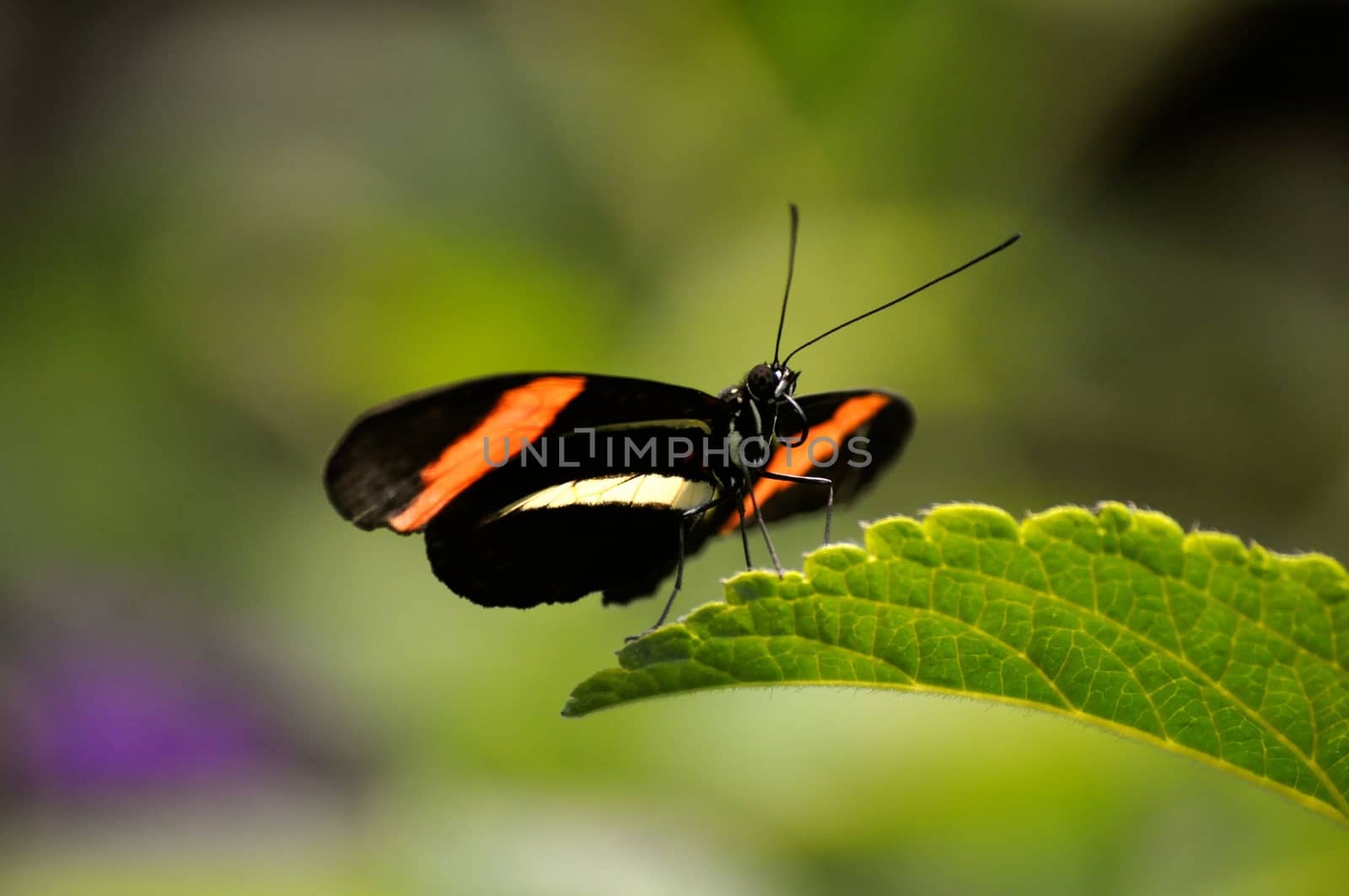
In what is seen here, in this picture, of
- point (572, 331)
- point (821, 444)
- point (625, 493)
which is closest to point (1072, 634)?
point (625, 493)

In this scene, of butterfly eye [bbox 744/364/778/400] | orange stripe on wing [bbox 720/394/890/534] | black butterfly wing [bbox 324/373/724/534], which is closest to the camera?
black butterfly wing [bbox 324/373/724/534]

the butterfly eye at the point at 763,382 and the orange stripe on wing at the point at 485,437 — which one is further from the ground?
the butterfly eye at the point at 763,382

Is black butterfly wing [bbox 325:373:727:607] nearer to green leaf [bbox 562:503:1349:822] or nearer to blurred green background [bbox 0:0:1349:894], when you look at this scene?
green leaf [bbox 562:503:1349:822]

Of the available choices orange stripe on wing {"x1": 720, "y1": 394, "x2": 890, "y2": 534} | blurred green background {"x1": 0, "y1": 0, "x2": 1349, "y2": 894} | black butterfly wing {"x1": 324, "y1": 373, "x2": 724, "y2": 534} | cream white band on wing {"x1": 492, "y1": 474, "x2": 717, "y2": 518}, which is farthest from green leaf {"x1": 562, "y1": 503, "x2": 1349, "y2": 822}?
blurred green background {"x1": 0, "y1": 0, "x2": 1349, "y2": 894}

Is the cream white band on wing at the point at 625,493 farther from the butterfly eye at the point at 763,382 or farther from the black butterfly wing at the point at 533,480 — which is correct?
the butterfly eye at the point at 763,382

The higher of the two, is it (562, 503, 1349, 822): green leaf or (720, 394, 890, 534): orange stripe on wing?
(720, 394, 890, 534): orange stripe on wing

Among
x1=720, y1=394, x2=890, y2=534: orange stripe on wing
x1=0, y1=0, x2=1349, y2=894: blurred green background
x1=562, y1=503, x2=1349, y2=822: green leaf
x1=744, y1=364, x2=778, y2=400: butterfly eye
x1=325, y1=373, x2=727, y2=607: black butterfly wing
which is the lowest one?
x1=562, y1=503, x2=1349, y2=822: green leaf

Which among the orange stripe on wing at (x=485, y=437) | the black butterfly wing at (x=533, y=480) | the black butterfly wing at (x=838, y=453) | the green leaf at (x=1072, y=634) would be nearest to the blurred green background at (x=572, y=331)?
the black butterfly wing at (x=838, y=453)
